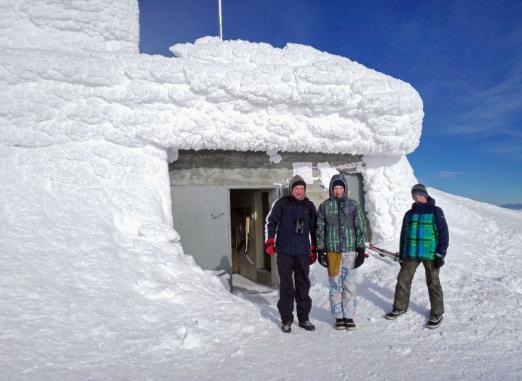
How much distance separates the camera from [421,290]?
489 centimetres

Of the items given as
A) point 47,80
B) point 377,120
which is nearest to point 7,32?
point 47,80

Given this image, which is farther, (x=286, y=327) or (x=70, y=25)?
(x=70, y=25)

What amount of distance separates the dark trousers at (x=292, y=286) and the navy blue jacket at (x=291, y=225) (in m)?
0.10

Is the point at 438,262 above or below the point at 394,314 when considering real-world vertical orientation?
above

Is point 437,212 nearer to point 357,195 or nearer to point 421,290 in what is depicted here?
point 421,290

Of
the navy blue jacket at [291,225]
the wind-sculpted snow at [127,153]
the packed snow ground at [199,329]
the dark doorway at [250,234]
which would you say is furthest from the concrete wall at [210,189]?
the navy blue jacket at [291,225]

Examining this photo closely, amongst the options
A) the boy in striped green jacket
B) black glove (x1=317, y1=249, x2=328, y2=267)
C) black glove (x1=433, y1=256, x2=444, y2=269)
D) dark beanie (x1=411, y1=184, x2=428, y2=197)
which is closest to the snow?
the boy in striped green jacket

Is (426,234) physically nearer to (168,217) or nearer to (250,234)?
(168,217)

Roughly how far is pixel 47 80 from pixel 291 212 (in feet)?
14.1

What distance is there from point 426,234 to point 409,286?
2.15 feet

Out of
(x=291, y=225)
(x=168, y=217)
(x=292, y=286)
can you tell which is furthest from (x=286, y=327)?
(x=168, y=217)

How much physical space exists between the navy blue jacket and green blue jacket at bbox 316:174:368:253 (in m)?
A: 0.13

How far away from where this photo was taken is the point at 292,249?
4.19 m

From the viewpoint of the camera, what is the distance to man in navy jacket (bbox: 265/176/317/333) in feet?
13.7
